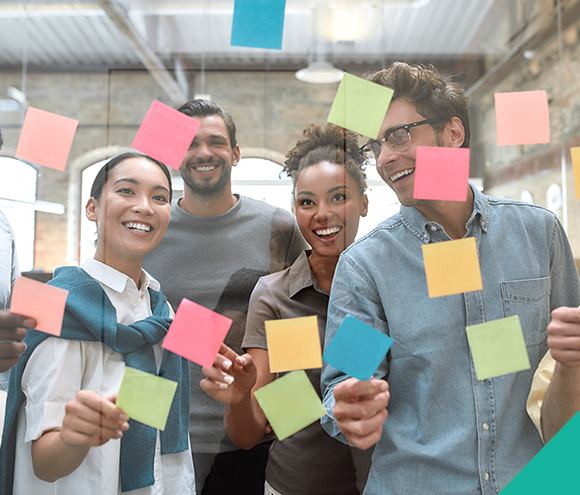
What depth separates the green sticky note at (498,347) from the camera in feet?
2.59

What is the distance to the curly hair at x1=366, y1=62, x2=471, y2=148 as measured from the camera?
33.9 inches

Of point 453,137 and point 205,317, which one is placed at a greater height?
point 453,137

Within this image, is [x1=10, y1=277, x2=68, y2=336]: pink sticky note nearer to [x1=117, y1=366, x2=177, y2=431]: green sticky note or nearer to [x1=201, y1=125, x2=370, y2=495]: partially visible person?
[x1=117, y1=366, x2=177, y2=431]: green sticky note

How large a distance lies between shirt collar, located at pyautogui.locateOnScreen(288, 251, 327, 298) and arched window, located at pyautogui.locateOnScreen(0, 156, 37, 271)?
562 millimetres

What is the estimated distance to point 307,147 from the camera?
2.97 ft

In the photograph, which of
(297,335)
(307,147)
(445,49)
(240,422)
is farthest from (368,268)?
(445,49)

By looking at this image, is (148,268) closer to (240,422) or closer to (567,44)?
(240,422)

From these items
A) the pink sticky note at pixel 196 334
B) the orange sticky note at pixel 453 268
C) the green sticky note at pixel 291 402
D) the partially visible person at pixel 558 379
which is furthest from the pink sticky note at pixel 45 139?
the partially visible person at pixel 558 379

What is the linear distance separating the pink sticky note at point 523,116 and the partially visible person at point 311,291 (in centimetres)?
32

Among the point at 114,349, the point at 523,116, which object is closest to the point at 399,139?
the point at 523,116

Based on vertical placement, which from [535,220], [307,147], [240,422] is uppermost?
[307,147]

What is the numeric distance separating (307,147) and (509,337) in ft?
1.87

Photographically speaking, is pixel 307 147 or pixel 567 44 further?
pixel 567 44

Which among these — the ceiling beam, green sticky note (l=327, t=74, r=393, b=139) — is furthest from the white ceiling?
green sticky note (l=327, t=74, r=393, b=139)
